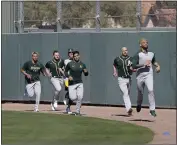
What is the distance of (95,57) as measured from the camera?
2030 centimetres

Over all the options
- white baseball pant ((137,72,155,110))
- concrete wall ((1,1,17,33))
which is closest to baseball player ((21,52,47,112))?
white baseball pant ((137,72,155,110))

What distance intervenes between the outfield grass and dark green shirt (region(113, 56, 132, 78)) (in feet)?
5.48

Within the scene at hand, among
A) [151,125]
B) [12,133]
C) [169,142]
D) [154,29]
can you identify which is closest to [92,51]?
[154,29]

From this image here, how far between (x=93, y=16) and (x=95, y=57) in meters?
1.55

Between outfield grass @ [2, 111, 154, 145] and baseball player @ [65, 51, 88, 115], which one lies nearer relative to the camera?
outfield grass @ [2, 111, 154, 145]

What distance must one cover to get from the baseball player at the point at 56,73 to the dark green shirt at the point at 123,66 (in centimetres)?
271

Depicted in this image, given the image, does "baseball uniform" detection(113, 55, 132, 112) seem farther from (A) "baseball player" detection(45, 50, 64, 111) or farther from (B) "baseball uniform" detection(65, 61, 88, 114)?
(A) "baseball player" detection(45, 50, 64, 111)

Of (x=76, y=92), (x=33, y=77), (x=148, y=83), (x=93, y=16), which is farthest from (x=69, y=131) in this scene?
(x=93, y=16)

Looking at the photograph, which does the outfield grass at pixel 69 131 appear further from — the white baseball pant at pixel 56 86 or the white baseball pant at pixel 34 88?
the white baseball pant at pixel 56 86

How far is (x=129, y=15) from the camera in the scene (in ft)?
65.2

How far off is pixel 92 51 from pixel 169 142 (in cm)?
985

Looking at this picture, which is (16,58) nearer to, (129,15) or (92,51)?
(92,51)

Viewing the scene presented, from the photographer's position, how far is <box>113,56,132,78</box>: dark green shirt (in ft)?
52.6

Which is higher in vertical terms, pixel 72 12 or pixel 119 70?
pixel 72 12
